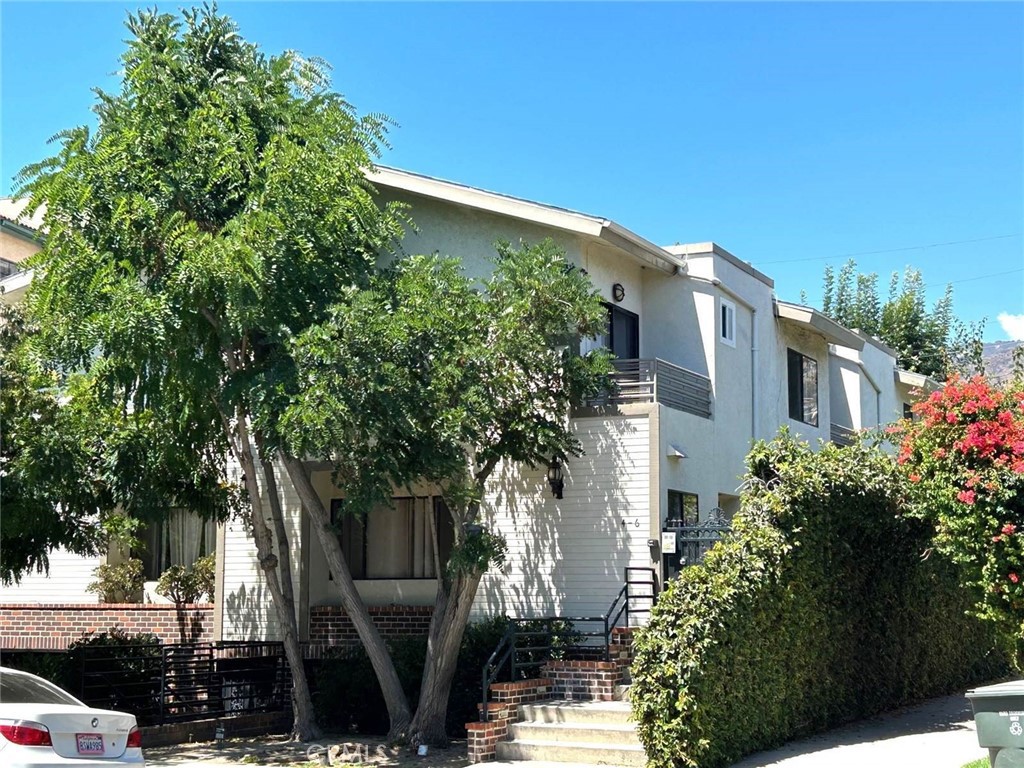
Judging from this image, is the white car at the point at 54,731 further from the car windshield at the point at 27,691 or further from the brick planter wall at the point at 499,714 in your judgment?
the brick planter wall at the point at 499,714

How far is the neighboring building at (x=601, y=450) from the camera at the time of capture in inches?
673

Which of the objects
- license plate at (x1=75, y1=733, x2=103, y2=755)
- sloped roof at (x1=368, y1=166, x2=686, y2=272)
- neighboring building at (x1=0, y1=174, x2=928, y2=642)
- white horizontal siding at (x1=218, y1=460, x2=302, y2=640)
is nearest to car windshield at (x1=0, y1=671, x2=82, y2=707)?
license plate at (x1=75, y1=733, x2=103, y2=755)

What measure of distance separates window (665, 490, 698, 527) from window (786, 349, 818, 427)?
6315 millimetres

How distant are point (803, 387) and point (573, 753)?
42.5ft

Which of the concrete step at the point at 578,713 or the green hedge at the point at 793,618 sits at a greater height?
the green hedge at the point at 793,618

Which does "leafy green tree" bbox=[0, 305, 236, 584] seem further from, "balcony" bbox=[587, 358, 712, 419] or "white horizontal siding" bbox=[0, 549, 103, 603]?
"balcony" bbox=[587, 358, 712, 419]

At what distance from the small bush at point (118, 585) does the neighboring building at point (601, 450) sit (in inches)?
99.4

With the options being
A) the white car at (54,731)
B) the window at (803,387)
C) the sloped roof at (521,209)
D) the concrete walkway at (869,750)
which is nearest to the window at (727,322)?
the sloped roof at (521,209)

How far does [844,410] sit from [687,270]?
8558 millimetres

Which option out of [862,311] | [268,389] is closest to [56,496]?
[268,389]

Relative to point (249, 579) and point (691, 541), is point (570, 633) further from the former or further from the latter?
point (249, 579)

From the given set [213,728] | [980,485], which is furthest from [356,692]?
[980,485]

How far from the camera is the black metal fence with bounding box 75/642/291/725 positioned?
16.7 metres

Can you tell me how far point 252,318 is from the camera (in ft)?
46.1
